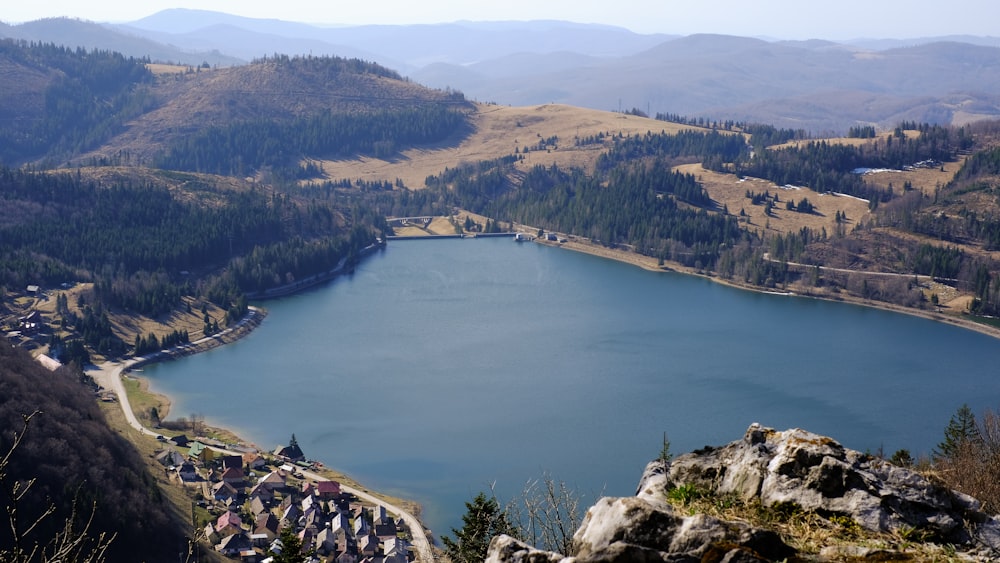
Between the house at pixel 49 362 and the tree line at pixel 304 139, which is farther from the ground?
the tree line at pixel 304 139

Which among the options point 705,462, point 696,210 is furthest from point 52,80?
point 705,462

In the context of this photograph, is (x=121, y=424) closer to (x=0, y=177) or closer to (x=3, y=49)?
(x=0, y=177)

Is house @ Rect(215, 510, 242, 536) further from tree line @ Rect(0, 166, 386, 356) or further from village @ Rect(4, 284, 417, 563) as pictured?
tree line @ Rect(0, 166, 386, 356)

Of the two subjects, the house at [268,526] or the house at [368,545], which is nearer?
the house at [368,545]

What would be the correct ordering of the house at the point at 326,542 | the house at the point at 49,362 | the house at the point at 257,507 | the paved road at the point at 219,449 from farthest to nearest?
the house at the point at 49,362
the house at the point at 257,507
the paved road at the point at 219,449
the house at the point at 326,542

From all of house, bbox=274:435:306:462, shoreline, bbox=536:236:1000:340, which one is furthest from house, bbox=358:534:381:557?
shoreline, bbox=536:236:1000:340

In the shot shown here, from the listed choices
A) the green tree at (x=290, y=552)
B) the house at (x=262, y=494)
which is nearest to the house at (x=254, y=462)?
the house at (x=262, y=494)

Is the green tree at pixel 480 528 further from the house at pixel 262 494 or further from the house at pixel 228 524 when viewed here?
the house at pixel 262 494
